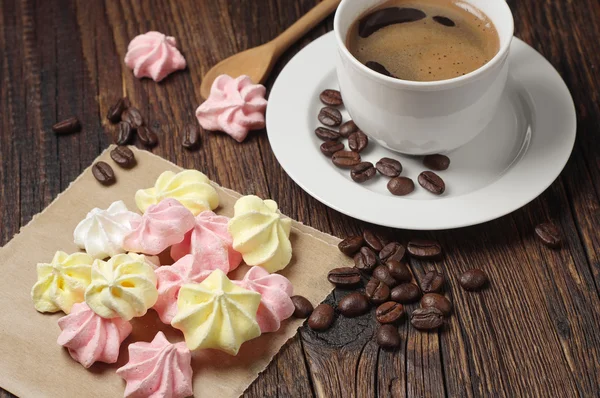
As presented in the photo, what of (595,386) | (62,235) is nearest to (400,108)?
(595,386)

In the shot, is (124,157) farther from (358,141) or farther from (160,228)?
(358,141)

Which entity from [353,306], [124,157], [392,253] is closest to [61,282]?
[124,157]

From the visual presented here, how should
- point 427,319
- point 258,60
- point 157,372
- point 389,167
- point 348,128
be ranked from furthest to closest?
point 258,60
point 348,128
point 389,167
point 427,319
point 157,372

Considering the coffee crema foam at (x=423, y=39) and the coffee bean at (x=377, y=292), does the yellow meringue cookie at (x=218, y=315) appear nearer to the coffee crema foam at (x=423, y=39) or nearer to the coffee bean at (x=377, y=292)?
the coffee bean at (x=377, y=292)

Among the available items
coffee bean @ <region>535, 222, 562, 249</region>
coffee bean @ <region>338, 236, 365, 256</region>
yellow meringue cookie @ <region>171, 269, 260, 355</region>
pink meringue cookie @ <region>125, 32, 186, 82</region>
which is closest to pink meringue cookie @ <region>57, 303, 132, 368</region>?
yellow meringue cookie @ <region>171, 269, 260, 355</region>

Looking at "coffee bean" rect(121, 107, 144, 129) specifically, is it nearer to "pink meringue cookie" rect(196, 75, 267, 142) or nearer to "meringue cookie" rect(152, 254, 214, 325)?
"pink meringue cookie" rect(196, 75, 267, 142)

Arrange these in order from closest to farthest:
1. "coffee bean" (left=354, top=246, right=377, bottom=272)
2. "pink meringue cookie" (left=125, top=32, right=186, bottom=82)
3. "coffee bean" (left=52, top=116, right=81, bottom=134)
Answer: "coffee bean" (left=354, top=246, right=377, bottom=272) < "coffee bean" (left=52, top=116, right=81, bottom=134) < "pink meringue cookie" (left=125, top=32, right=186, bottom=82)

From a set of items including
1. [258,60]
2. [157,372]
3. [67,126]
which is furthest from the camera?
[258,60]

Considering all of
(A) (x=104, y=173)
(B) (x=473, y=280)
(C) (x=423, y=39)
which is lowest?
(B) (x=473, y=280)

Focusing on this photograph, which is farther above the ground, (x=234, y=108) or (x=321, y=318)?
(x=234, y=108)
